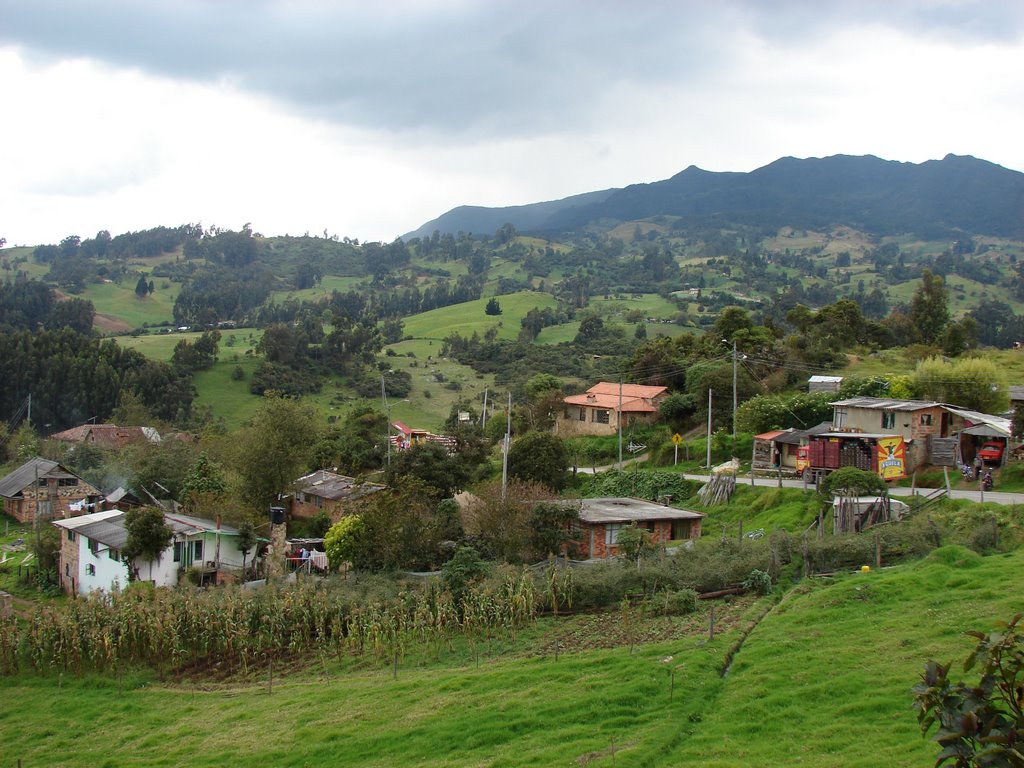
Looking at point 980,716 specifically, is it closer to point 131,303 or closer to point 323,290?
point 131,303

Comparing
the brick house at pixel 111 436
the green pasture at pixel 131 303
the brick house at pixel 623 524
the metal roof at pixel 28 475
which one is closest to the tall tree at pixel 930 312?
the brick house at pixel 623 524

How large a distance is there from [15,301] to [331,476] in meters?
97.2

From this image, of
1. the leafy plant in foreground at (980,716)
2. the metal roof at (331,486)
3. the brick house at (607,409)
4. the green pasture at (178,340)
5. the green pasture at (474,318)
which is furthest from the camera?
the green pasture at (474,318)

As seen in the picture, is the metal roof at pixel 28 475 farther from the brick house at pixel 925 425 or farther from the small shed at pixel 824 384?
the small shed at pixel 824 384

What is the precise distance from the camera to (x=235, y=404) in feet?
245

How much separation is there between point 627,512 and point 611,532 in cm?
134

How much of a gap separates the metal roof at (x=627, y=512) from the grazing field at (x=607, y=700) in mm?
→ 8639

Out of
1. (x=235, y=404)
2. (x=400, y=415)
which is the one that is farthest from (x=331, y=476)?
(x=235, y=404)

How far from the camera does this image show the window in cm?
2844

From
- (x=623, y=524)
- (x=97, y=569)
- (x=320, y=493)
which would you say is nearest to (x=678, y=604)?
(x=623, y=524)

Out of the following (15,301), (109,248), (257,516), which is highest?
(109,248)

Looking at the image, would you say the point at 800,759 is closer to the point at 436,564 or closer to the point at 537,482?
the point at 436,564

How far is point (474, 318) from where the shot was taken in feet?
399

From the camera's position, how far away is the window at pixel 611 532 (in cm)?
2844
